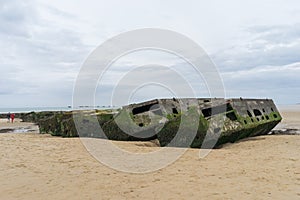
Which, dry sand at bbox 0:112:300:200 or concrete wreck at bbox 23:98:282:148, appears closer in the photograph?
dry sand at bbox 0:112:300:200

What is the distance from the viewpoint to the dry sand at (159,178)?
5289 millimetres

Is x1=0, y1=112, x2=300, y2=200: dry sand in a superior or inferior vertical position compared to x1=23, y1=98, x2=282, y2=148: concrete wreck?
inferior

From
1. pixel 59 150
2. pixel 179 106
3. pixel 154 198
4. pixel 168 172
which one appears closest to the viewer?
pixel 154 198

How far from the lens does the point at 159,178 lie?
21.0 ft

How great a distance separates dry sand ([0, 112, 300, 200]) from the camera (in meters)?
5.29

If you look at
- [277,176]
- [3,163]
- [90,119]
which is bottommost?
[277,176]

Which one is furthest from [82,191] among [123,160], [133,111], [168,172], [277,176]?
[133,111]

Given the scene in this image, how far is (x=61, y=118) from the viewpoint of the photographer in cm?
1689

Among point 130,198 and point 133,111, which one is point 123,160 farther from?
point 133,111

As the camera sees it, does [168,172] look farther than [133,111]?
No

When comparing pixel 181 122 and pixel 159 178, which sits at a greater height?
pixel 181 122

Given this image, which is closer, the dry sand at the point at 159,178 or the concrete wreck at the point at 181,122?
the dry sand at the point at 159,178

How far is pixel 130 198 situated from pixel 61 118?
12594 mm

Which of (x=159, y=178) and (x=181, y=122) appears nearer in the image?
(x=159, y=178)
